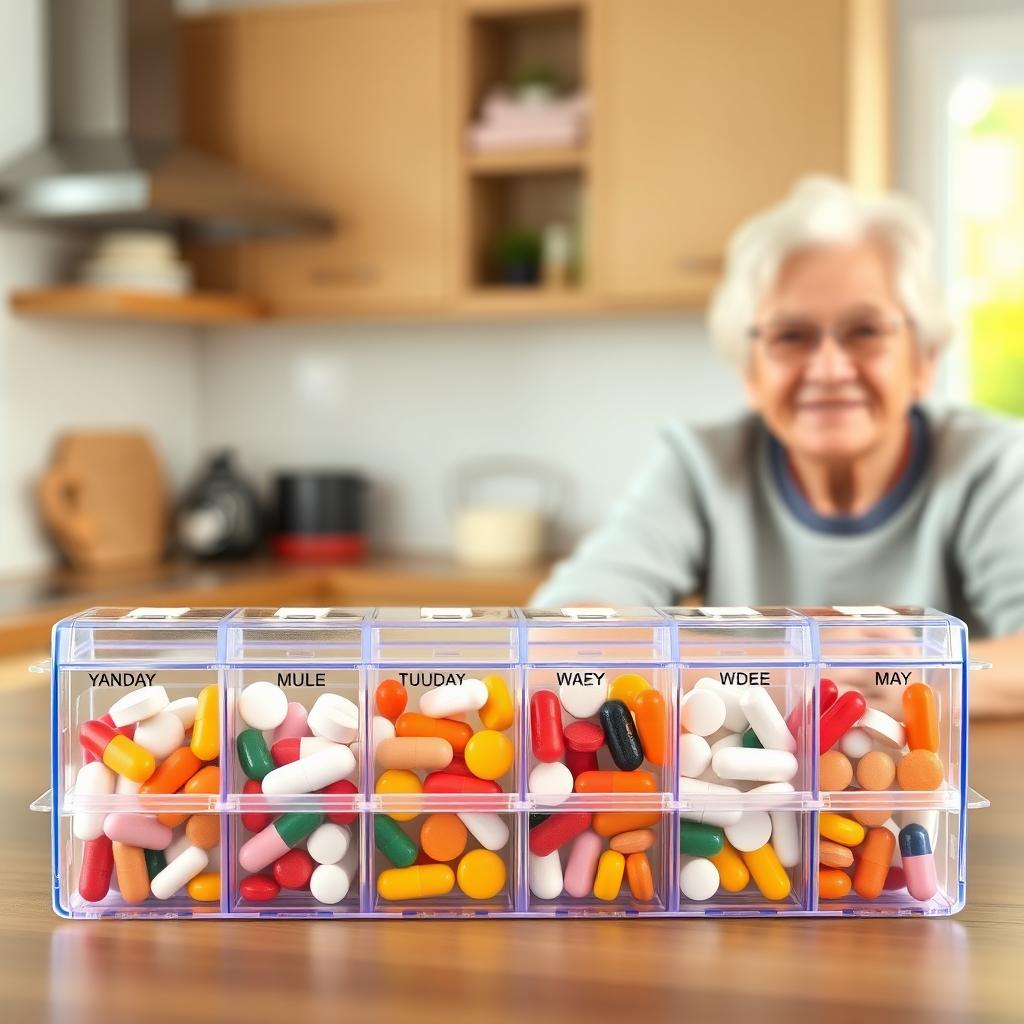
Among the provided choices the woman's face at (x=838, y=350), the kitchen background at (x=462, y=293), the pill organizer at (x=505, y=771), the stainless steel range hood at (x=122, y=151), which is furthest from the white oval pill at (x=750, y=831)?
the stainless steel range hood at (x=122, y=151)

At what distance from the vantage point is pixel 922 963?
750mm

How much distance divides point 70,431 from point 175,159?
75cm

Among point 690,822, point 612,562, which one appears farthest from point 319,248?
point 690,822

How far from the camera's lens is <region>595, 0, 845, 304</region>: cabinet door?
3121 mm

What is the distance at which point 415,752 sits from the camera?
801 mm

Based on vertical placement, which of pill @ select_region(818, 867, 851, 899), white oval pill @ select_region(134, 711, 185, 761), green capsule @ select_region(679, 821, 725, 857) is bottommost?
pill @ select_region(818, 867, 851, 899)

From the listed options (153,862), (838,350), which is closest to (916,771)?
(153,862)

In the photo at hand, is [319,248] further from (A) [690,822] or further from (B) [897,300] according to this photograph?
(A) [690,822]

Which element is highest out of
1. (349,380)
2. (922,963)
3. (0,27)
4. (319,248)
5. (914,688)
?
(0,27)

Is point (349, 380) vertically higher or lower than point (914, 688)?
higher

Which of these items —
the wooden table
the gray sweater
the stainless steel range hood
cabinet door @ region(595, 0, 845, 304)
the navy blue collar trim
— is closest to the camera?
the wooden table

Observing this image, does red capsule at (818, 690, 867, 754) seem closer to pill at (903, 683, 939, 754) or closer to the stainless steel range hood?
pill at (903, 683, 939, 754)

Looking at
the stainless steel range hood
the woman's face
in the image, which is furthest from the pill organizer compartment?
the stainless steel range hood

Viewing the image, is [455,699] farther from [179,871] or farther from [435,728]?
[179,871]
